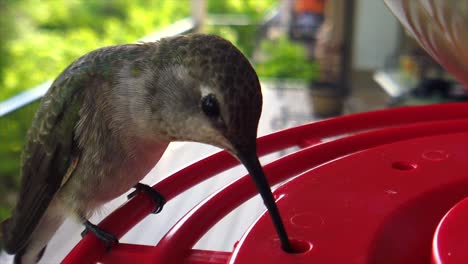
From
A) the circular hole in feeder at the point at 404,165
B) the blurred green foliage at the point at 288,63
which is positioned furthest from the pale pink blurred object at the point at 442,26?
the blurred green foliage at the point at 288,63

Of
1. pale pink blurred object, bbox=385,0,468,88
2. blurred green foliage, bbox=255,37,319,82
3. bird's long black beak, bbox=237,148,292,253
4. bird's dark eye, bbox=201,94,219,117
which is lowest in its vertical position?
blurred green foliage, bbox=255,37,319,82

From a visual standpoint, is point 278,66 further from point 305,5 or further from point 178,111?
point 178,111

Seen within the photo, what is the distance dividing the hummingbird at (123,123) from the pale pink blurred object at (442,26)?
16 centimetres

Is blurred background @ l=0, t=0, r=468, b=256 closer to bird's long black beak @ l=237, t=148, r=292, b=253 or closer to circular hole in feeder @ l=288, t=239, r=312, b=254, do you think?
bird's long black beak @ l=237, t=148, r=292, b=253

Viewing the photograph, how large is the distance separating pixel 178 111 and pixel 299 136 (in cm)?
17

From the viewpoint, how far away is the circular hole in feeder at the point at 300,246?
1.43 feet

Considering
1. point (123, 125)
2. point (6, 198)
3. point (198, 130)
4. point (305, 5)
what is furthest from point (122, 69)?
point (305, 5)

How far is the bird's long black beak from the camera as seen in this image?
17.1 inches

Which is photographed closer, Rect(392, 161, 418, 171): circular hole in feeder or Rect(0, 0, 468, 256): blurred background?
Rect(392, 161, 418, 171): circular hole in feeder

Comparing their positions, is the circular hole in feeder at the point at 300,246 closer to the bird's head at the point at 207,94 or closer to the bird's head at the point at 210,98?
the bird's head at the point at 210,98

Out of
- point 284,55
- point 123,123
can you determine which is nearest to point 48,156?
point 123,123

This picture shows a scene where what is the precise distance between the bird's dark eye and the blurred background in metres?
0.85

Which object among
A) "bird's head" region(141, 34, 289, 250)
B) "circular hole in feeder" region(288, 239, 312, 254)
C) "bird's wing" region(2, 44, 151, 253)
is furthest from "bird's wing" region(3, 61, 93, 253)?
"circular hole in feeder" region(288, 239, 312, 254)

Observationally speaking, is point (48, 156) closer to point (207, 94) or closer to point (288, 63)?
point (207, 94)
